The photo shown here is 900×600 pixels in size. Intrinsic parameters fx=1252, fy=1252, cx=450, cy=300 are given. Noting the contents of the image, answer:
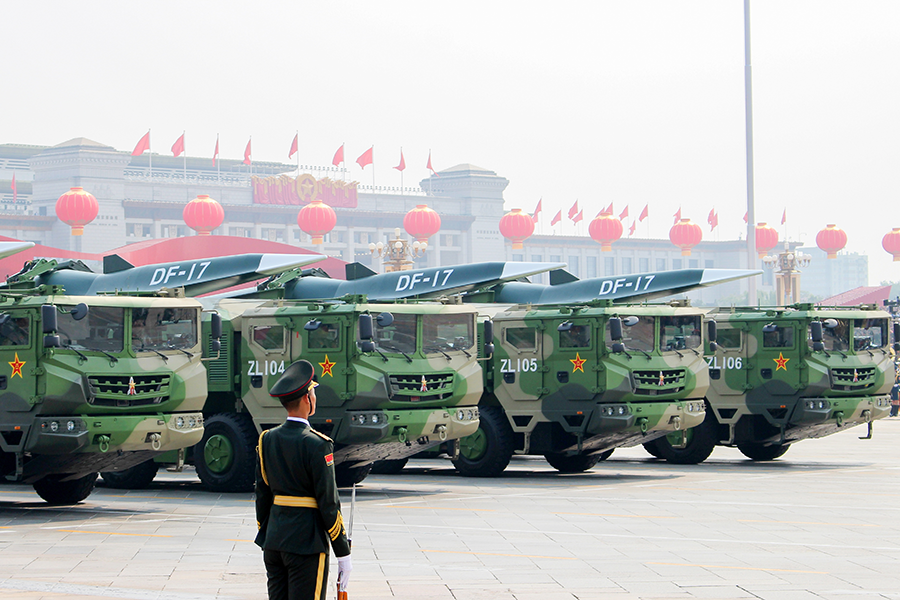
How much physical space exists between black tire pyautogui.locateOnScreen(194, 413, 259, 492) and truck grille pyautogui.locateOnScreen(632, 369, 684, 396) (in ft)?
18.4

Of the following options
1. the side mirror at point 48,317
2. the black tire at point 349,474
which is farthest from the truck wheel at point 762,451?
the side mirror at point 48,317

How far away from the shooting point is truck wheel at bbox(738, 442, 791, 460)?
2175 cm

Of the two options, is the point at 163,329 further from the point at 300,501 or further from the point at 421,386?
the point at 300,501

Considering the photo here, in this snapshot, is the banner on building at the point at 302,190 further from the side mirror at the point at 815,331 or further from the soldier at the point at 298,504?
the soldier at the point at 298,504

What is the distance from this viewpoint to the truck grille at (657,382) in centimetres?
1817

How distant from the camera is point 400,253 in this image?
4944 centimetres

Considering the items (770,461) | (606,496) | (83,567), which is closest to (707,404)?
(770,461)

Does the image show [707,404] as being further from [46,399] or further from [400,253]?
[400,253]

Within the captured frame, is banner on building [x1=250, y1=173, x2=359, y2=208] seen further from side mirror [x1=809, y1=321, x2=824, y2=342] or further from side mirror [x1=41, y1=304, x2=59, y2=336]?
side mirror [x1=41, y1=304, x2=59, y2=336]

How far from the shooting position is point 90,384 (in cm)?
1352

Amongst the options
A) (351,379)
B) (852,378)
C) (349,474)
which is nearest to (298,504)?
(351,379)

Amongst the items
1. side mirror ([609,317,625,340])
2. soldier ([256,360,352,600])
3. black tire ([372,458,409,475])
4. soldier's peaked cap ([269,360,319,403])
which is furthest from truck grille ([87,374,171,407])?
soldier's peaked cap ([269,360,319,403])

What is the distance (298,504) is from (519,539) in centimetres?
595

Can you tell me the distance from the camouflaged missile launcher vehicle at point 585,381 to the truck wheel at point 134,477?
15.3 ft
